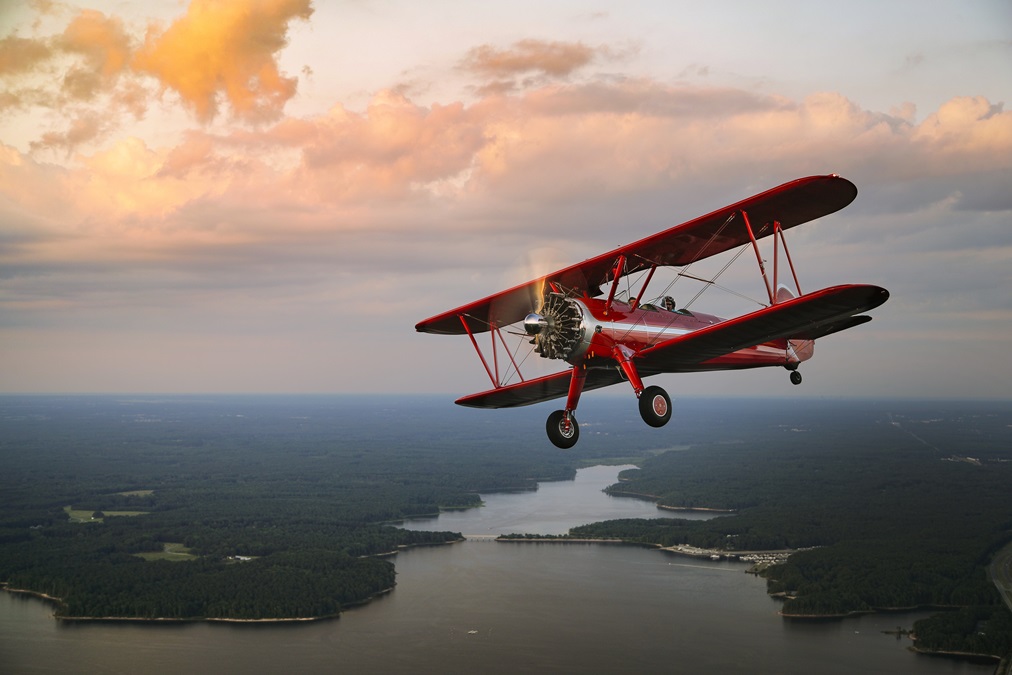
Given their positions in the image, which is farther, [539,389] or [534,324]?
[539,389]

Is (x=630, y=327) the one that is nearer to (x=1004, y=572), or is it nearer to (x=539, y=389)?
(x=539, y=389)

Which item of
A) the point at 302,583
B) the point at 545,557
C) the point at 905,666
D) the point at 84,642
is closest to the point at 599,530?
the point at 545,557

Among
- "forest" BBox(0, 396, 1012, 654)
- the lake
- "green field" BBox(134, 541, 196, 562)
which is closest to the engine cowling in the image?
the lake

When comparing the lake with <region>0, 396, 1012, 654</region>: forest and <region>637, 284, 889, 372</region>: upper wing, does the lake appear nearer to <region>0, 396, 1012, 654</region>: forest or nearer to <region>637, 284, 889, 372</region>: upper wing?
<region>0, 396, 1012, 654</region>: forest

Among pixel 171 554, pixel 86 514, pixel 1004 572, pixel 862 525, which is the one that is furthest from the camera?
pixel 86 514

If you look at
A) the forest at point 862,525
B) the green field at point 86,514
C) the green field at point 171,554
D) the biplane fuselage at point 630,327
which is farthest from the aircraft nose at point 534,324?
the green field at point 86,514

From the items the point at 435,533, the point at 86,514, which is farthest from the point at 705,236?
the point at 86,514

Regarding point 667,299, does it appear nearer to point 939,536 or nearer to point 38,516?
point 939,536
